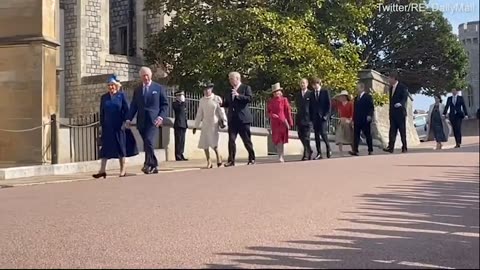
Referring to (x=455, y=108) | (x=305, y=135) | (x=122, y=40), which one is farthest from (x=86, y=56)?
(x=305, y=135)

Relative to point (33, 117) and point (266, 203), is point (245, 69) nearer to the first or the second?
point (33, 117)

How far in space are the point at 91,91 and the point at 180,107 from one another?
13.5 meters

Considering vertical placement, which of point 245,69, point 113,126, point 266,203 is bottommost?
point 266,203

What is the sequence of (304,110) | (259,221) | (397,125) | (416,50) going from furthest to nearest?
(416,50) → (397,125) → (304,110) → (259,221)

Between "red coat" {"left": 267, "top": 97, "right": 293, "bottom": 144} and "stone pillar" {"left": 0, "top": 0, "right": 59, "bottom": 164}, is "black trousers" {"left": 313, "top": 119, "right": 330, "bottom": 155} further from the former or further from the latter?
"stone pillar" {"left": 0, "top": 0, "right": 59, "bottom": 164}

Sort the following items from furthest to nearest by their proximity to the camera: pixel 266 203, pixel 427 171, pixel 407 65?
1. pixel 407 65
2. pixel 427 171
3. pixel 266 203

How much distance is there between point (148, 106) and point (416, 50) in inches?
1731

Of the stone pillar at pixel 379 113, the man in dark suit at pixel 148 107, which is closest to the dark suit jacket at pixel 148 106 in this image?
the man in dark suit at pixel 148 107

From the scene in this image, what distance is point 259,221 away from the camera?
26.6ft

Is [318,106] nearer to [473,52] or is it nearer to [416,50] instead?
[473,52]

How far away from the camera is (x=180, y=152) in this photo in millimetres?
19844

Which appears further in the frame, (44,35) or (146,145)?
(44,35)

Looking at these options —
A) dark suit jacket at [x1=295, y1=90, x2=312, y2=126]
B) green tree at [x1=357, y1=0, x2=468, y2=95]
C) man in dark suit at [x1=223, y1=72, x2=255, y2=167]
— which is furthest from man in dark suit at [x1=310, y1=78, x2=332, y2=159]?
green tree at [x1=357, y1=0, x2=468, y2=95]

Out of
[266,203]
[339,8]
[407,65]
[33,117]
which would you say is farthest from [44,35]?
[407,65]
